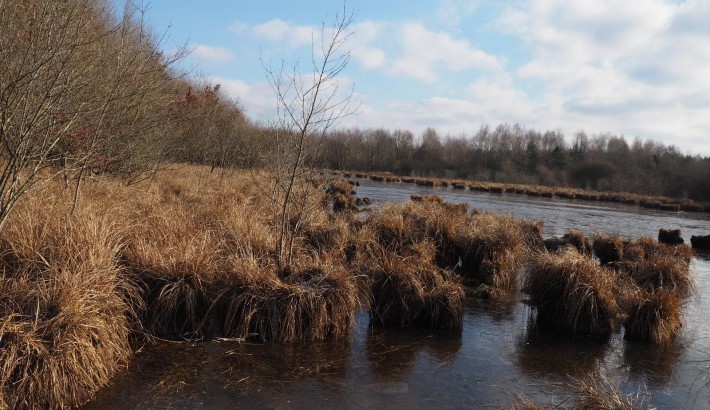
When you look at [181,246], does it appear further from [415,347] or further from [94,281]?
[415,347]

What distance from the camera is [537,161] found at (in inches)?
2756

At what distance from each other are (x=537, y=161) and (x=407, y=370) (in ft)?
228

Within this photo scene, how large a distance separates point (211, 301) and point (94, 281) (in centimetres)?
150

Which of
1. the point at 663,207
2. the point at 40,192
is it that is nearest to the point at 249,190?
the point at 40,192

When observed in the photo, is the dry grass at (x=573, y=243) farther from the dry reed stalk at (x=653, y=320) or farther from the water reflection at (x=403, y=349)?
the water reflection at (x=403, y=349)

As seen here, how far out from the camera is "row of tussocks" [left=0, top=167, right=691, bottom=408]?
14.2 feet

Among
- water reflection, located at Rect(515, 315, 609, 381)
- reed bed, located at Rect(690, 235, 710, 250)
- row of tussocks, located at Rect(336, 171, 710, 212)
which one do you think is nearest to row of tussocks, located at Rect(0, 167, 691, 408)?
water reflection, located at Rect(515, 315, 609, 381)

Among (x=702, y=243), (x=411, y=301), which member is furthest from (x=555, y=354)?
(x=702, y=243)

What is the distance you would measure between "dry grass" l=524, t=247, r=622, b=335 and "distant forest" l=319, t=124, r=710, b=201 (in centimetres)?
3431

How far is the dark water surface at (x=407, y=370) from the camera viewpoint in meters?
4.84

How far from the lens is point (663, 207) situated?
129ft

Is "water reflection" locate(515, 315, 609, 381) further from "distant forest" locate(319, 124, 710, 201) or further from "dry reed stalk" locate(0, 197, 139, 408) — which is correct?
"distant forest" locate(319, 124, 710, 201)

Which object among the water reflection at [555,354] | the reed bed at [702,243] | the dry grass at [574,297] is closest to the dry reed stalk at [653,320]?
the dry grass at [574,297]

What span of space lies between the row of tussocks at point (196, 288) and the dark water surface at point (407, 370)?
1.04 ft
